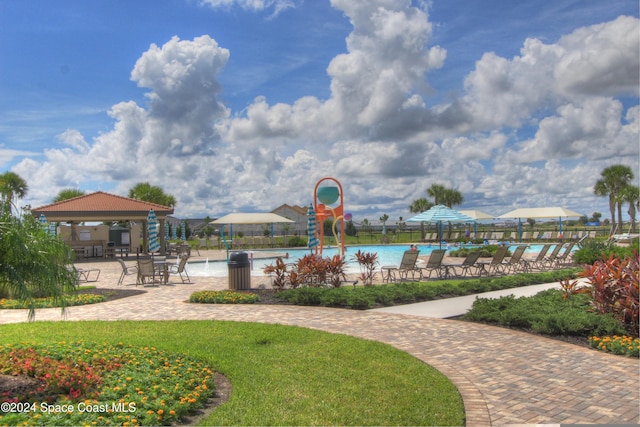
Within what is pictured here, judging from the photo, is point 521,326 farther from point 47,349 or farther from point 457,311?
point 47,349

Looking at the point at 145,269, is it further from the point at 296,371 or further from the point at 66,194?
the point at 66,194

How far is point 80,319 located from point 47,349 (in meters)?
3.30

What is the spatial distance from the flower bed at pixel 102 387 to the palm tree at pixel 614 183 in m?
52.1

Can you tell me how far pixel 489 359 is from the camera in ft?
20.3

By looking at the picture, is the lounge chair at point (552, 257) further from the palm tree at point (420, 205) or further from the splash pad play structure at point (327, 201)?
the palm tree at point (420, 205)

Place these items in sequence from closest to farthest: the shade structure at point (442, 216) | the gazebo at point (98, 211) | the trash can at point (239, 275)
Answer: the trash can at point (239, 275)
the shade structure at point (442, 216)
the gazebo at point (98, 211)

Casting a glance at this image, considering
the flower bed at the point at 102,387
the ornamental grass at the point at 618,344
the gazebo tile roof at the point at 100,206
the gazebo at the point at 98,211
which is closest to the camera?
the flower bed at the point at 102,387

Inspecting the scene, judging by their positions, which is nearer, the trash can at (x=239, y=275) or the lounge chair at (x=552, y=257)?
the trash can at (x=239, y=275)

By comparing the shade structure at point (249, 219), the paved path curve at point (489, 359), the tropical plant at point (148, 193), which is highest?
the tropical plant at point (148, 193)

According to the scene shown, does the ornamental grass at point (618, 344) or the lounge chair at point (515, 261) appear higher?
the lounge chair at point (515, 261)

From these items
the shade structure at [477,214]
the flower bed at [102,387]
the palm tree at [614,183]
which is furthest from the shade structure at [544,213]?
the flower bed at [102,387]

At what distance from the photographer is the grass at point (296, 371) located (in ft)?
14.2

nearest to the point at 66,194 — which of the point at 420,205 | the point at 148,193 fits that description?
the point at 148,193

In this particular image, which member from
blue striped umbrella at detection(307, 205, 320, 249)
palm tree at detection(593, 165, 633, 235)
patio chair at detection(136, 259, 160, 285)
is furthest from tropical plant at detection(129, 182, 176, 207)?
palm tree at detection(593, 165, 633, 235)
